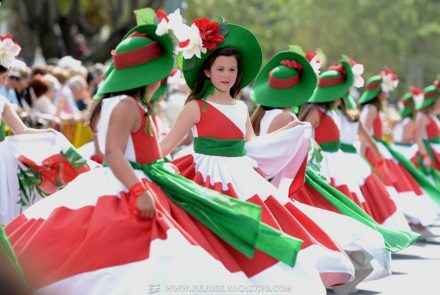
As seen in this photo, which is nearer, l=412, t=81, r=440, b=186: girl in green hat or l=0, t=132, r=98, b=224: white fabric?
l=0, t=132, r=98, b=224: white fabric

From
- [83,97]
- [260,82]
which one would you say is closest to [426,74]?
[83,97]

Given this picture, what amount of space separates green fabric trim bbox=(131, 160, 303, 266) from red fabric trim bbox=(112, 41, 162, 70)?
0.53 m

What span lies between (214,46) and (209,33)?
0.30 ft

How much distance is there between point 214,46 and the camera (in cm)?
693

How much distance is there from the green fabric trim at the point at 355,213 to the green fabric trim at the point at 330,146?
4.43 ft

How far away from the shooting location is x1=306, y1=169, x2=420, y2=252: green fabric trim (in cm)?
805

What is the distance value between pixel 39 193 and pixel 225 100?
206cm

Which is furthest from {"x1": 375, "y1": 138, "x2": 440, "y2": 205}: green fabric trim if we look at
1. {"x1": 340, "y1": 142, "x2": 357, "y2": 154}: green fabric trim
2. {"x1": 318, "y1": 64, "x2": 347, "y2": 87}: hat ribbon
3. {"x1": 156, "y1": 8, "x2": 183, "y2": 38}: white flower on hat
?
{"x1": 156, "y1": 8, "x2": 183, "y2": 38}: white flower on hat

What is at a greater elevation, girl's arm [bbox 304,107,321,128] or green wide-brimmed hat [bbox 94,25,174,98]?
green wide-brimmed hat [bbox 94,25,174,98]

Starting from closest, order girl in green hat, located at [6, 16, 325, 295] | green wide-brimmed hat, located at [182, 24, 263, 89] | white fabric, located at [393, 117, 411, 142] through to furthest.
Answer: girl in green hat, located at [6, 16, 325, 295], green wide-brimmed hat, located at [182, 24, 263, 89], white fabric, located at [393, 117, 411, 142]

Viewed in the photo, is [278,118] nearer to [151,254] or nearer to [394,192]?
[151,254]

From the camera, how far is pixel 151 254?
5445 mm

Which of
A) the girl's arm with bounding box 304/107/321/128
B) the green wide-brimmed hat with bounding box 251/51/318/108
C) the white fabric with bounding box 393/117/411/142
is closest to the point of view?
the green wide-brimmed hat with bounding box 251/51/318/108

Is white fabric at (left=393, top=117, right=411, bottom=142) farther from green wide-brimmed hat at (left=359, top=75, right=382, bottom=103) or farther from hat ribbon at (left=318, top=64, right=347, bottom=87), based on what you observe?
hat ribbon at (left=318, top=64, right=347, bottom=87)
